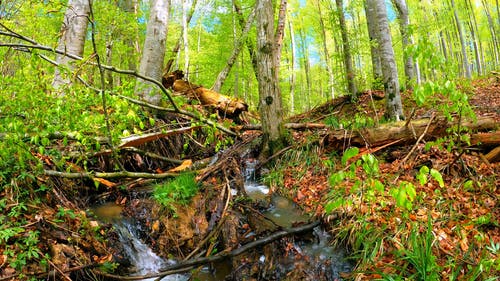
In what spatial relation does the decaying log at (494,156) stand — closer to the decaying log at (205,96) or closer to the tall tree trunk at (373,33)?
the tall tree trunk at (373,33)

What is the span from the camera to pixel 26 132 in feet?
10.6

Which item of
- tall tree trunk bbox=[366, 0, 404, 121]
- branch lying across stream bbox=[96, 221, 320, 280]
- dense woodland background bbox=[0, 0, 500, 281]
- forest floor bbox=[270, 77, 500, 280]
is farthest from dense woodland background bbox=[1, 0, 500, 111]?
branch lying across stream bbox=[96, 221, 320, 280]

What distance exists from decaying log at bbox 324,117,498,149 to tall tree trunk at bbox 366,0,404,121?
134cm

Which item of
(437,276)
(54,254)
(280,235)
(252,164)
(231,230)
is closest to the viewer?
(437,276)

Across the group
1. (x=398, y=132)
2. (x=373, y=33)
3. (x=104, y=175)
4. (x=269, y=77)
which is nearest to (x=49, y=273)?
(x=104, y=175)

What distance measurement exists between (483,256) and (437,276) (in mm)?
503

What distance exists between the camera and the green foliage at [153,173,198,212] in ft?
13.7

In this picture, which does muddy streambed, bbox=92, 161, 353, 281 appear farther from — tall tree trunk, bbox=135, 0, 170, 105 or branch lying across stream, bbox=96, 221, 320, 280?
tall tree trunk, bbox=135, 0, 170, 105

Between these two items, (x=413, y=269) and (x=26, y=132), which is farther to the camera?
(x=26, y=132)

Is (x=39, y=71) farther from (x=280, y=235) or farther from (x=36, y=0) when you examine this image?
(x=280, y=235)

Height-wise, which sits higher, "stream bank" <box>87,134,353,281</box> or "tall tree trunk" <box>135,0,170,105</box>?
"tall tree trunk" <box>135,0,170,105</box>

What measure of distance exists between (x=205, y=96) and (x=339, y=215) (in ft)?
16.6

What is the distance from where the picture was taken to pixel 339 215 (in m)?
3.71

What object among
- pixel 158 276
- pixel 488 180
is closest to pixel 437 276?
pixel 488 180
